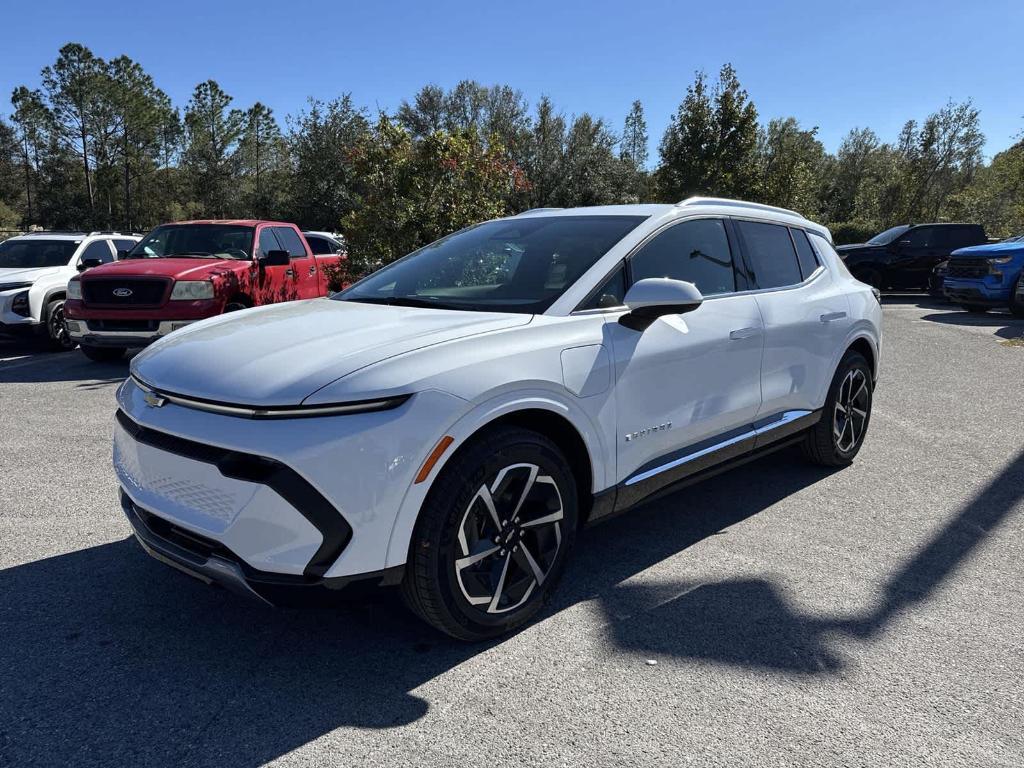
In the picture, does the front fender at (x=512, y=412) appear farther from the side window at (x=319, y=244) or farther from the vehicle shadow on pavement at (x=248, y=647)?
the side window at (x=319, y=244)

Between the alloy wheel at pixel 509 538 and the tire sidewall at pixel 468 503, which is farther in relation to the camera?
the alloy wheel at pixel 509 538

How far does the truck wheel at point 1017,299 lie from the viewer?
46.5ft

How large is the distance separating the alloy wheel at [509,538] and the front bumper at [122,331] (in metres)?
6.60

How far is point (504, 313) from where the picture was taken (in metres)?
3.13

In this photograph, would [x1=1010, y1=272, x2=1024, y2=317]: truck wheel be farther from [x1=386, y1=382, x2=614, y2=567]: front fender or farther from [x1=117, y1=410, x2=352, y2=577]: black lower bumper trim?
[x1=117, y1=410, x2=352, y2=577]: black lower bumper trim

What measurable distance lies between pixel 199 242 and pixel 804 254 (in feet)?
25.3

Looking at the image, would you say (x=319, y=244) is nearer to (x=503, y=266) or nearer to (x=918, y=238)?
(x=503, y=266)

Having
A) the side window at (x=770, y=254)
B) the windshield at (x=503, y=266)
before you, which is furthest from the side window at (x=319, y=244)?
the side window at (x=770, y=254)

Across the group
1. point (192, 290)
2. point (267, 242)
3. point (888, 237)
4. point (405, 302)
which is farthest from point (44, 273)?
point (888, 237)

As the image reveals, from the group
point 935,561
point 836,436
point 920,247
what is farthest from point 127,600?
point 920,247

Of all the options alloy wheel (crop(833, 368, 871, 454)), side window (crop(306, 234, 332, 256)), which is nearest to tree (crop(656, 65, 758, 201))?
side window (crop(306, 234, 332, 256))

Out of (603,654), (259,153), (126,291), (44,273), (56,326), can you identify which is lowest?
(603,654)

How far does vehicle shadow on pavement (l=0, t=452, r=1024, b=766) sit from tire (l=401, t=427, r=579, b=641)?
0.17 m

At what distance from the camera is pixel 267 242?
9.85 metres
